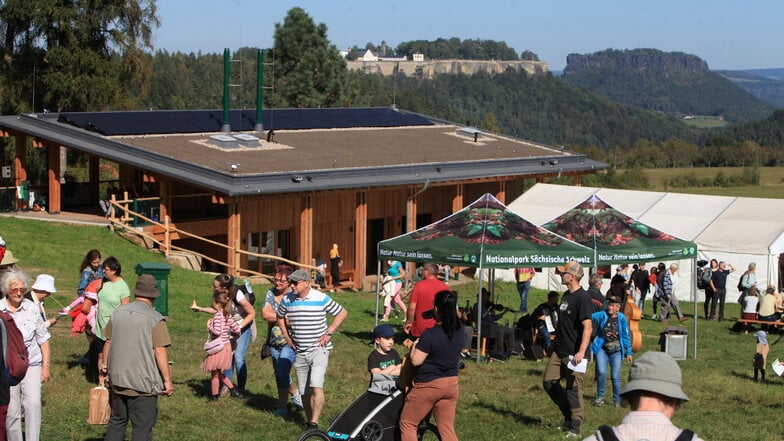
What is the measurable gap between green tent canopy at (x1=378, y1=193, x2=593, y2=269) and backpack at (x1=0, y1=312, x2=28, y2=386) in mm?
9794

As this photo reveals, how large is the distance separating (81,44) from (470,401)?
35966mm

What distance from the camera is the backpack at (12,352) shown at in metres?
8.62

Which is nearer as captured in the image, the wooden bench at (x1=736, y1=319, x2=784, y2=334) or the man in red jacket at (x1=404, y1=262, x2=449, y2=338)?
the man in red jacket at (x1=404, y1=262, x2=449, y2=338)

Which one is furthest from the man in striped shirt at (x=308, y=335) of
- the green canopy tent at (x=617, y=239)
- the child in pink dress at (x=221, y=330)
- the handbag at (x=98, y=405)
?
the green canopy tent at (x=617, y=239)

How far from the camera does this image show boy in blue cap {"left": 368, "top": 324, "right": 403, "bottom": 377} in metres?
10.6

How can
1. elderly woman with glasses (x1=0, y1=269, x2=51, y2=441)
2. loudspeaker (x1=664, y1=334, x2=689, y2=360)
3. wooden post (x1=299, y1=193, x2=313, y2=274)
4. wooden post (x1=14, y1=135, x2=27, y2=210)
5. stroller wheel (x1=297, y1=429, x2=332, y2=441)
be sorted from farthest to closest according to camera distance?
wooden post (x1=14, y1=135, x2=27, y2=210)
wooden post (x1=299, y1=193, x2=313, y2=274)
loudspeaker (x1=664, y1=334, x2=689, y2=360)
stroller wheel (x1=297, y1=429, x2=332, y2=441)
elderly woman with glasses (x1=0, y1=269, x2=51, y2=441)

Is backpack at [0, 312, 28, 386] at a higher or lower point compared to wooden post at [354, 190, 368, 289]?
higher

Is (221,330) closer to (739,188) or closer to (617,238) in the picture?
(617,238)

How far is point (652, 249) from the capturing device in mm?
20000

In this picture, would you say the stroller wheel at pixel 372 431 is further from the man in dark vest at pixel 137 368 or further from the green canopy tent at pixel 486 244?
the green canopy tent at pixel 486 244

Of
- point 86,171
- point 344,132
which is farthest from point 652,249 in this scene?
point 86,171

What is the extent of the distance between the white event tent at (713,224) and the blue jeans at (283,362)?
1849cm

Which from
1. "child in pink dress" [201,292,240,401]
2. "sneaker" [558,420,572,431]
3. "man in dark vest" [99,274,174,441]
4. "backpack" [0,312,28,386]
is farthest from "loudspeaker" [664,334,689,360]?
"backpack" [0,312,28,386]

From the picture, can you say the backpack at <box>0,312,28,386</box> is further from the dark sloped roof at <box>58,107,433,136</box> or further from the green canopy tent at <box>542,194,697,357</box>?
the dark sloped roof at <box>58,107,433,136</box>
